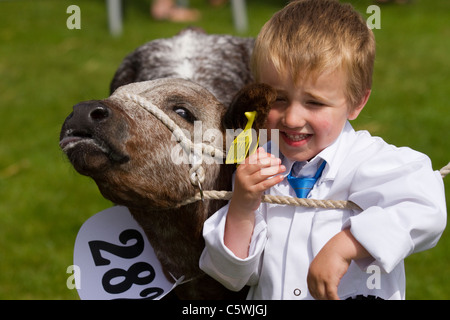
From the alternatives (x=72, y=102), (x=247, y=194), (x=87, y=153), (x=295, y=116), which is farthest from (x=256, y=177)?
(x=72, y=102)

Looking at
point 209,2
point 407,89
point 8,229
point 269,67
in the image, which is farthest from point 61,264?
point 209,2

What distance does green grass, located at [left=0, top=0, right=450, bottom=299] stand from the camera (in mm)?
4684

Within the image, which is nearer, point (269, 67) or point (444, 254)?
point (269, 67)

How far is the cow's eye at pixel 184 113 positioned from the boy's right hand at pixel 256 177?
42cm

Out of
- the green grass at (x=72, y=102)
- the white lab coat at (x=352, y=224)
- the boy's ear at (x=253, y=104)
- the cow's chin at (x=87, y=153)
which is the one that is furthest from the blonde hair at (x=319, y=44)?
the green grass at (x=72, y=102)

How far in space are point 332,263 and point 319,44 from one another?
0.78 m

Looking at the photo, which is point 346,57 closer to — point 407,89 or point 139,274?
point 139,274

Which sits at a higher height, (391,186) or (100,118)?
(100,118)

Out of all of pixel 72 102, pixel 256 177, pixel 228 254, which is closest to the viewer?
pixel 256 177

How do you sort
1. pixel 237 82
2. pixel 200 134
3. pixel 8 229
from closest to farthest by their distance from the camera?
pixel 200 134 < pixel 237 82 < pixel 8 229

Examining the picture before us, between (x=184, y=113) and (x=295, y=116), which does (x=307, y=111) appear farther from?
(x=184, y=113)

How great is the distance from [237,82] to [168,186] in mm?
1488

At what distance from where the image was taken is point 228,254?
232 centimetres
